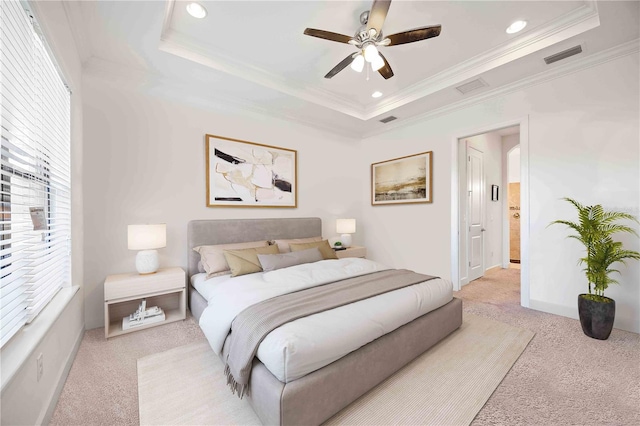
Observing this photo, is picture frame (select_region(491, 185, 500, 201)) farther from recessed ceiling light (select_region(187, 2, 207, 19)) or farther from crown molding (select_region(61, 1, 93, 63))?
crown molding (select_region(61, 1, 93, 63))

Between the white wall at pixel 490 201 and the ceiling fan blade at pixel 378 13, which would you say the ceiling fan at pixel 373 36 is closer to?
the ceiling fan blade at pixel 378 13

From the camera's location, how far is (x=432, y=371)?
196 cm

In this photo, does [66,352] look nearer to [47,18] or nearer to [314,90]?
[47,18]

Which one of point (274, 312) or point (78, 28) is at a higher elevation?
point (78, 28)

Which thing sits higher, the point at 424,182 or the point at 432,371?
the point at 424,182

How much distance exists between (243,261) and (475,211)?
13.5 ft

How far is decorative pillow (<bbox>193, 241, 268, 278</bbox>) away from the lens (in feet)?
9.42

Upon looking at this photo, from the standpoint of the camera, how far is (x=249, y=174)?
12.5 feet

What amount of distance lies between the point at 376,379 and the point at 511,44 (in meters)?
3.40

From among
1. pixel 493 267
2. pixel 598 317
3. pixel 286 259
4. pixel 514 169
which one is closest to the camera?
pixel 598 317

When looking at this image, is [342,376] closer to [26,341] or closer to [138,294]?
[26,341]

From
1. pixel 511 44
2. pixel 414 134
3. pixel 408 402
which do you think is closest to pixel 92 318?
pixel 408 402

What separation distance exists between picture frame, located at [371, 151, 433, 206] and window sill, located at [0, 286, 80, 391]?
14.2 feet

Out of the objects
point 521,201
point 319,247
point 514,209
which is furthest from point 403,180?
point 514,209
